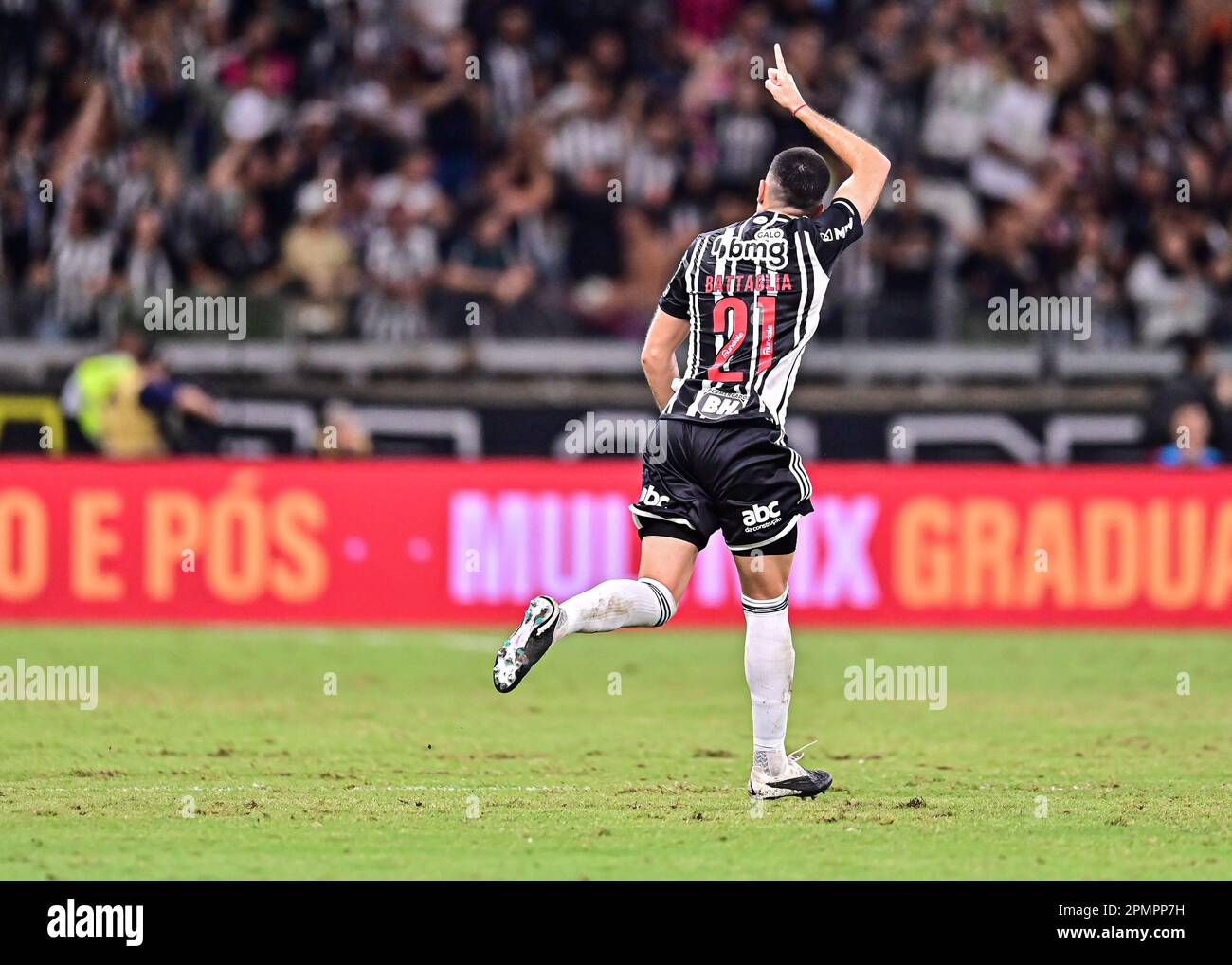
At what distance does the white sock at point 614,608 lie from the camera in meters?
8.49

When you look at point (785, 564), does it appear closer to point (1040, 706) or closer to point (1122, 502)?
point (1040, 706)
